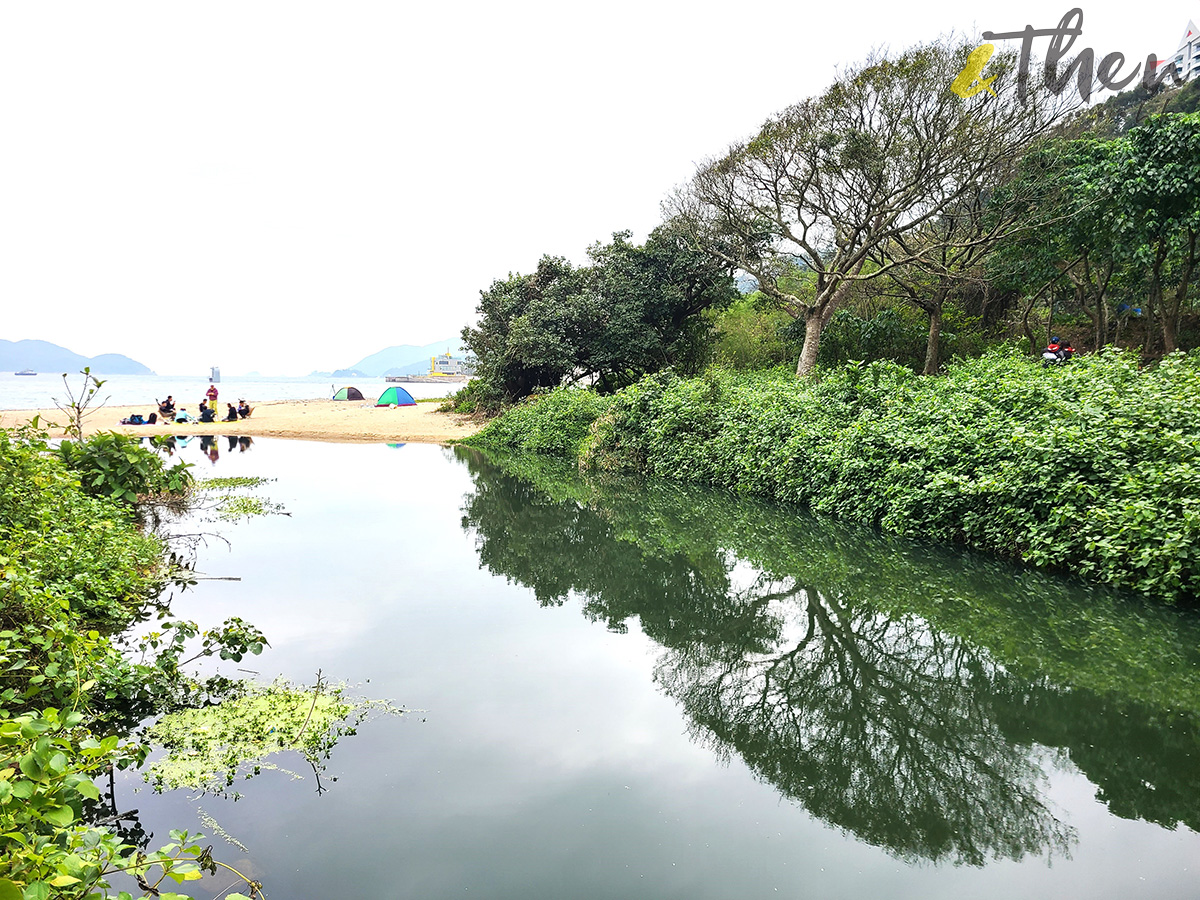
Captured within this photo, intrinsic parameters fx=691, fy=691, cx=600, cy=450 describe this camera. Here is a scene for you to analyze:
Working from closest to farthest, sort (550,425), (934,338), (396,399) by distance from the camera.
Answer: (550,425) < (934,338) < (396,399)

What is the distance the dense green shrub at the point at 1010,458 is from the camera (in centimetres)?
590

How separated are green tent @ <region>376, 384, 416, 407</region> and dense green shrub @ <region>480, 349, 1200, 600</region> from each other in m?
23.6

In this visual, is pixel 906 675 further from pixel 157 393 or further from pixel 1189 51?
pixel 157 393

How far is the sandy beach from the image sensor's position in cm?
2302

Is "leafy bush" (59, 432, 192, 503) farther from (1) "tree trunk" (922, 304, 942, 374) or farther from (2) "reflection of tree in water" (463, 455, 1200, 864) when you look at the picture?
(1) "tree trunk" (922, 304, 942, 374)

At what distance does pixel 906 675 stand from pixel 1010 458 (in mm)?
3695

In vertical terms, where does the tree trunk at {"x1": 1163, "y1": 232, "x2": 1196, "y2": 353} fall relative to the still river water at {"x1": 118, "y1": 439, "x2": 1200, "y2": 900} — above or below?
above

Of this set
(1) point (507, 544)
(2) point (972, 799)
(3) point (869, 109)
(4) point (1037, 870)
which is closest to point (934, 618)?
(2) point (972, 799)

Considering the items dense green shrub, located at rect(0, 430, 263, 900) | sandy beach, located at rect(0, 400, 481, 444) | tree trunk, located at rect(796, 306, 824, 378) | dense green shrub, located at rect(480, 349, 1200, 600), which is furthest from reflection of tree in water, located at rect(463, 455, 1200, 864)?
sandy beach, located at rect(0, 400, 481, 444)

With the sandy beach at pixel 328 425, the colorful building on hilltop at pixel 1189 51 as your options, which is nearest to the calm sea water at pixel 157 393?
the sandy beach at pixel 328 425

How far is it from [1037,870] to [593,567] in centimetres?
517

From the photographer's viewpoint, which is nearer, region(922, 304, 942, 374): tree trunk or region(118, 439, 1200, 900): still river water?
region(118, 439, 1200, 900): still river water

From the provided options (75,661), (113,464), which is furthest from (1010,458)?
(113,464)

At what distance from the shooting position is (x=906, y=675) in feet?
15.4
